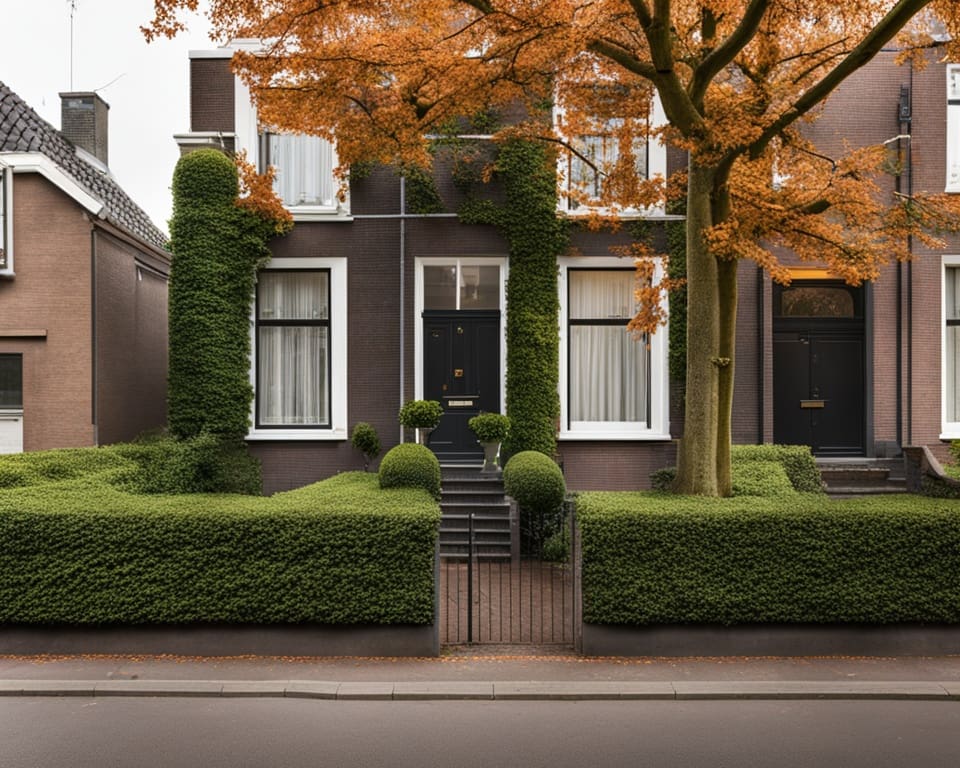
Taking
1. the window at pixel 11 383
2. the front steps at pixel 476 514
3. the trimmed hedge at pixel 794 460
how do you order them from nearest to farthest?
the front steps at pixel 476 514
the trimmed hedge at pixel 794 460
the window at pixel 11 383

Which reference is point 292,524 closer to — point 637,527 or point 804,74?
point 637,527

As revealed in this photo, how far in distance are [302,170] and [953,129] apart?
1269 cm

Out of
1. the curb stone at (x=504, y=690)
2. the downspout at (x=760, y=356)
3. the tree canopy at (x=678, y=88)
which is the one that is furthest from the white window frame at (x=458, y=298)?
the curb stone at (x=504, y=690)

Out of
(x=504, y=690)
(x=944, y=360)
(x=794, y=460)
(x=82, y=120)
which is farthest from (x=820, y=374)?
(x=82, y=120)

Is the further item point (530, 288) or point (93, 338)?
point (93, 338)

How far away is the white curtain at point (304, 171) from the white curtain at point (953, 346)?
12.3 meters

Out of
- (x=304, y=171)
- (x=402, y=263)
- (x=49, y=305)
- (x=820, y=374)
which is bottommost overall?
(x=820, y=374)

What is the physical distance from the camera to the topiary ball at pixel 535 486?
13305mm

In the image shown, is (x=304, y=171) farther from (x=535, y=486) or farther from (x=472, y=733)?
(x=472, y=733)

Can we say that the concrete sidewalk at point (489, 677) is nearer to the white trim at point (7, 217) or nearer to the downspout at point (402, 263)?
the downspout at point (402, 263)

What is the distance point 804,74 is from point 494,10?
4370 mm

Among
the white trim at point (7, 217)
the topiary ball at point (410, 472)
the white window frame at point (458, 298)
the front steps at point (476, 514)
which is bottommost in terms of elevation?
the front steps at point (476, 514)

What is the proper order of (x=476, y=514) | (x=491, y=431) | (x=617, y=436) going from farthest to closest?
(x=617, y=436), (x=491, y=431), (x=476, y=514)

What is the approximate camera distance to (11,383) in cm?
1664
